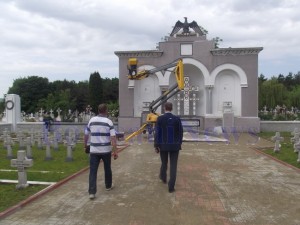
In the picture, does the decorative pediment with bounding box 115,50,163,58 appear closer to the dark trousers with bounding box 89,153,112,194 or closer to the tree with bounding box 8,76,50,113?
the dark trousers with bounding box 89,153,112,194

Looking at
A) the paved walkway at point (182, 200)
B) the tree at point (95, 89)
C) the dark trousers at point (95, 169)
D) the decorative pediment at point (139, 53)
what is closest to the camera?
the paved walkway at point (182, 200)

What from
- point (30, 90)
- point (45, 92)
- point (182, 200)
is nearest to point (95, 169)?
point (182, 200)

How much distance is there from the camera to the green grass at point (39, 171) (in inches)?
267

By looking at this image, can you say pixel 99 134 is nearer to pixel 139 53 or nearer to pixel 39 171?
pixel 39 171

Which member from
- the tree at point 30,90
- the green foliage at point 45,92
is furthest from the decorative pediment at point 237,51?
the tree at point 30,90

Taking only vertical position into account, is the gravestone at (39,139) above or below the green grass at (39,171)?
above

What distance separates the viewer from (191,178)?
8.60 m

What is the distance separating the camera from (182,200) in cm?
664

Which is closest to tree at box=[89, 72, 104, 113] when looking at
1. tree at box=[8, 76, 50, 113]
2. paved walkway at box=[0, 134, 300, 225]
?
tree at box=[8, 76, 50, 113]

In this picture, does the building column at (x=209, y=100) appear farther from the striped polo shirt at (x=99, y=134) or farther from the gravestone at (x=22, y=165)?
the gravestone at (x=22, y=165)

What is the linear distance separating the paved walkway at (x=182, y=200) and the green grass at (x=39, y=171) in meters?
0.41

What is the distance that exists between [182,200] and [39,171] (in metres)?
4.52

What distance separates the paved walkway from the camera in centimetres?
559

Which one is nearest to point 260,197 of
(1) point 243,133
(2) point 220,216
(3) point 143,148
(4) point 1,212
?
(2) point 220,216
